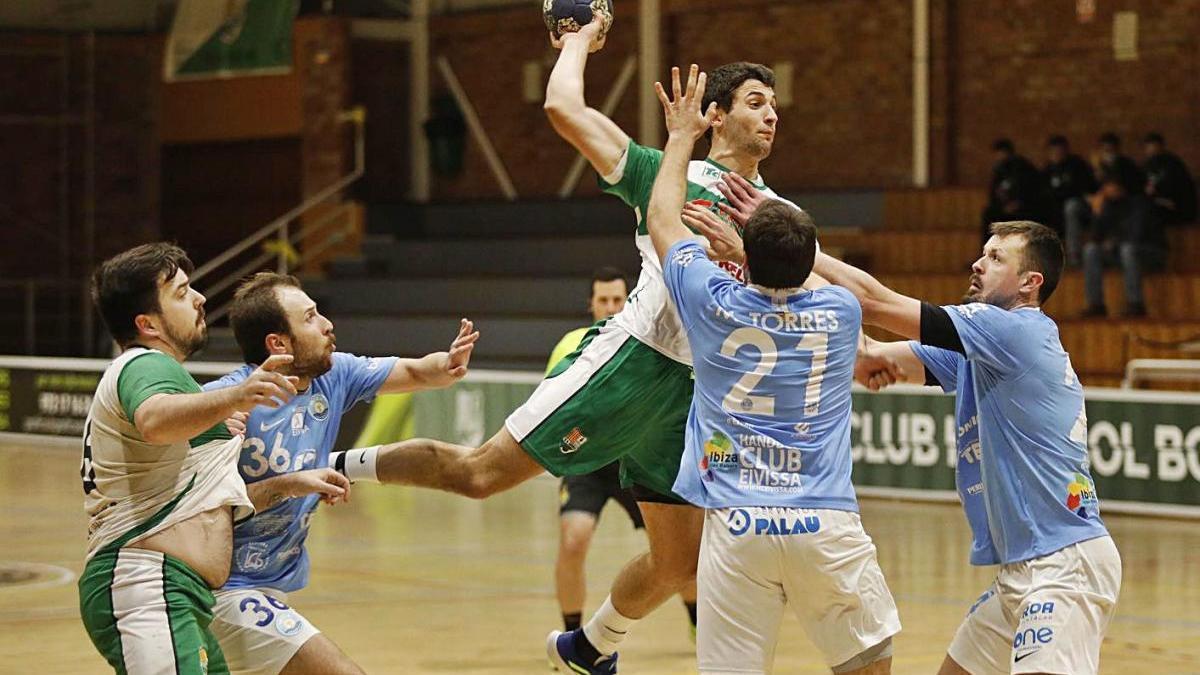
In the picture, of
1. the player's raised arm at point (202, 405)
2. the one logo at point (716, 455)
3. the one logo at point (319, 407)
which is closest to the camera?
the player's raised arm at point (202, 405)

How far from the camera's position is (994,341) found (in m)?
5.61

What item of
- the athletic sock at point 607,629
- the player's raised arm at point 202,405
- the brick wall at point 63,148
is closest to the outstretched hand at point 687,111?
the player's raised arm at point 202,405

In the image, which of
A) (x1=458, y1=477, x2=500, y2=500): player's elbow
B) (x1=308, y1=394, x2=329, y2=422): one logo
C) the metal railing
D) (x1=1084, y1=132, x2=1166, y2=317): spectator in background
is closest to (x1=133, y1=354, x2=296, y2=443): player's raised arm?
(x1=308, y1=394, x2=329, y2=422): one logo

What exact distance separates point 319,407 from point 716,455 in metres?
1.41

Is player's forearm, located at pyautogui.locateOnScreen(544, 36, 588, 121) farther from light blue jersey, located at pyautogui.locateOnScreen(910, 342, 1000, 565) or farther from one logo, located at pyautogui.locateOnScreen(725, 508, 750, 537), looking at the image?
one logo, located at pyautogui.locateOnScreen(725, 508, 750, 537)

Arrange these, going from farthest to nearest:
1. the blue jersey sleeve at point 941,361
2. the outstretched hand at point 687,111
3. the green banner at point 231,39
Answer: the green banner at point 231,39 → the blue jersey sleeve at point 941,361 → the outstretched hand at point 687,111

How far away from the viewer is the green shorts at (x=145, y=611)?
5.09 meters

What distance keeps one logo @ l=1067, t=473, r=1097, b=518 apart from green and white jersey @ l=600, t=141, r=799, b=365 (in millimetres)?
1287

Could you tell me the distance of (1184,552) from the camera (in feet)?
40.4

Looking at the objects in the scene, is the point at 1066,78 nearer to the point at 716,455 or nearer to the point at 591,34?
the point at 591,34

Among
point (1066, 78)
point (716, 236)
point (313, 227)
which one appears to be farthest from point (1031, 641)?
point (313, 227)

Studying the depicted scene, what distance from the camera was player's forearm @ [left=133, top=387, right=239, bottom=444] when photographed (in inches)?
190

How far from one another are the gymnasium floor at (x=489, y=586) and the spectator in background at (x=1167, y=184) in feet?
14.7

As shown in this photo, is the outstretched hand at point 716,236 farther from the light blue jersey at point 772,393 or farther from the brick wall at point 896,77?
the brick wall at point 896,77
